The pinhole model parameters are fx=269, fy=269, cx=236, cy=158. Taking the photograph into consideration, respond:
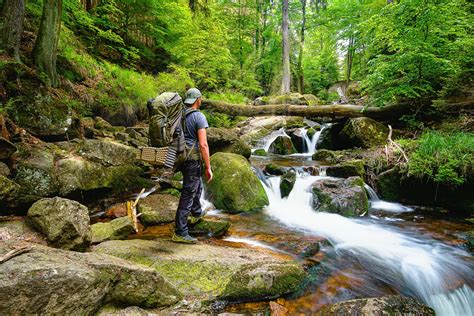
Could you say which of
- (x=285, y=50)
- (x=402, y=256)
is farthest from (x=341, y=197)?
(x=285, y=50)

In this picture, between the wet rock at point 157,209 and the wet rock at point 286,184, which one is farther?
the wet rock at point 286,184

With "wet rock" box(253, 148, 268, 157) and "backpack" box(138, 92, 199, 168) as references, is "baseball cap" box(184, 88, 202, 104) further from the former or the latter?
"wet rock" box(253, 148, 268, 157)

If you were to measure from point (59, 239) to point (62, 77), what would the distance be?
6621 millimetres

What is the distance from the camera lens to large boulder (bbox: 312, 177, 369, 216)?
21.0 feet

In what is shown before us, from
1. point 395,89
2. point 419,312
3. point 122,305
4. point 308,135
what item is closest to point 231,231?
point 122,305

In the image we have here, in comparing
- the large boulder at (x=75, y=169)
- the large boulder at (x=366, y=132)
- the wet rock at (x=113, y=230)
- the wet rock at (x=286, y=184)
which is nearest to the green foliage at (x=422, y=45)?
the large boulder at (x=366, y=132)

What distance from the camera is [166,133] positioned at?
3855 mm

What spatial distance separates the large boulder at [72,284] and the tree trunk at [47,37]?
611 cm

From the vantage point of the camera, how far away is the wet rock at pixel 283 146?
12617mm

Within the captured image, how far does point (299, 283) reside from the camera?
3475 millimetres

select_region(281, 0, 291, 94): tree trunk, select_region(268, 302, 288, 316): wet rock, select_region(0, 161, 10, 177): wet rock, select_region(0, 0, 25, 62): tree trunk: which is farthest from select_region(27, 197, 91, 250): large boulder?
select_region(281, 0, 291, 94): tree trunk

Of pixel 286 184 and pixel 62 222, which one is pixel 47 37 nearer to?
pixel 62 222

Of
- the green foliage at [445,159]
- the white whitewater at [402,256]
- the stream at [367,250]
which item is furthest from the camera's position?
the green foliage at [445,159]

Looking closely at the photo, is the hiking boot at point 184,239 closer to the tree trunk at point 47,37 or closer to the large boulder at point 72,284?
the large boulder at point 72,284
